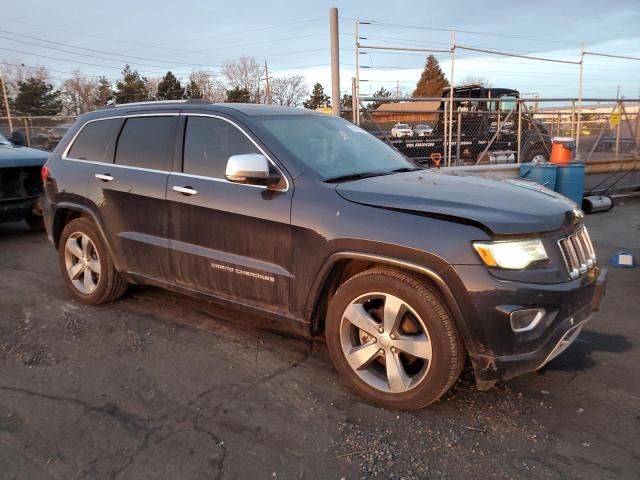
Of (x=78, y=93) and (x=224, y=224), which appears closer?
(x=224, y=224)

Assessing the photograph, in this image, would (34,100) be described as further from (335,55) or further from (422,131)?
(335,55)

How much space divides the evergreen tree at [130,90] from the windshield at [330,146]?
50.1 meters

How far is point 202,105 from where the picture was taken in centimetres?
404

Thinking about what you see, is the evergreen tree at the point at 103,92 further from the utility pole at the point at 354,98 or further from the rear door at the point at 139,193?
the rear door at the point at 139,193

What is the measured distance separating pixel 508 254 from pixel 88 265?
3.76 m

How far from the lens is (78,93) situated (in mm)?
58906

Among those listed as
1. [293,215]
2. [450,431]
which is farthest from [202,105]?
[450,431]

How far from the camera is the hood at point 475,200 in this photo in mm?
2756

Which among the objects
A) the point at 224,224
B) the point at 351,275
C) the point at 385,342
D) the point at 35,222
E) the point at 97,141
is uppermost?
the point at 97,141

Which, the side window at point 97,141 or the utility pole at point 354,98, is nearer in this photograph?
the side window at point 97,141

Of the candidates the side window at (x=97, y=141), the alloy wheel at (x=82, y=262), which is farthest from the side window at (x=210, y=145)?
the alloy wheel at (x=82, y=262)

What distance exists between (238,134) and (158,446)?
82.4 inches

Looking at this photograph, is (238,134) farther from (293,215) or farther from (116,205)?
(116,205)

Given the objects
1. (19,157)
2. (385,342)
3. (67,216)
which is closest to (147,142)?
(67,216)
